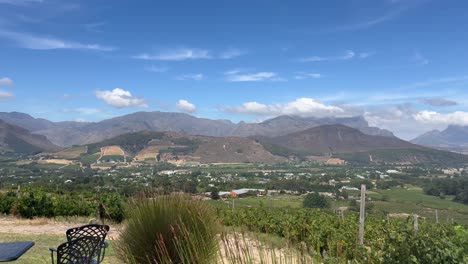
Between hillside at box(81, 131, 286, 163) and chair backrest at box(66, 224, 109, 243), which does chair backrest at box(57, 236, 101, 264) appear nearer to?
chair backrest at box(66, 224, 109, 243)

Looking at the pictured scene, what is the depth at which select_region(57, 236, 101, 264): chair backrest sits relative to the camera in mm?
2990

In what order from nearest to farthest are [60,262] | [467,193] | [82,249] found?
1. [60,262]
2. [82,249]
3. [467,193]

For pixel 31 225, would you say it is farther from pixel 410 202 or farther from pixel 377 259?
pixel 410 202

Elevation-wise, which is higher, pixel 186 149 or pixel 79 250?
pixel 79 250

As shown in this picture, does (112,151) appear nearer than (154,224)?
No

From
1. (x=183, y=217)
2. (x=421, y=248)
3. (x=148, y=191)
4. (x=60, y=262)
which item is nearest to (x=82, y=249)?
(x=60, y=262)

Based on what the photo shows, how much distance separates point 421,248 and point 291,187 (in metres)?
72.8

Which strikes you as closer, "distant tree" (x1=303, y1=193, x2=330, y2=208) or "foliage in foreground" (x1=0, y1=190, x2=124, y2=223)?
"foliage in foreground" (x1=0, y1=190, x2=124, y2=223)

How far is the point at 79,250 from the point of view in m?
3.16

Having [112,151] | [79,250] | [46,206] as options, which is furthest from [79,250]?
[112,151]

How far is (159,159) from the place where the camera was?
160125mm

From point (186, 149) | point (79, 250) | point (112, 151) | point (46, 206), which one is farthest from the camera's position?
point (186, 149)

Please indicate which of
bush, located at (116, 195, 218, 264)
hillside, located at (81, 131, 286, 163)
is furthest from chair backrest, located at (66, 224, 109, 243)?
hillside, located at (81, 131, 286, 163)

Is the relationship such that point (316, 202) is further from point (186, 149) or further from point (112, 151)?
point (112, 151)
